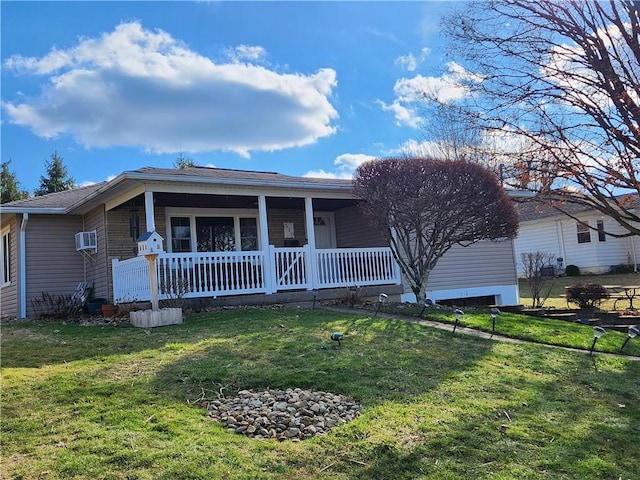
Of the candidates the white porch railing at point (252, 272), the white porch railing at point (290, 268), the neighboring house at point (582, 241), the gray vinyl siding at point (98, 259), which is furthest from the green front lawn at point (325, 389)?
the neighboring house at point (582, 241)

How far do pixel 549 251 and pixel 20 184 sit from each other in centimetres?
3108

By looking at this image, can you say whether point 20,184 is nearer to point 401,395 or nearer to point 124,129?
point 124,129

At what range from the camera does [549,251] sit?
28.5 metres

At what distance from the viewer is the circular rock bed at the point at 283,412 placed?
13.7 feet

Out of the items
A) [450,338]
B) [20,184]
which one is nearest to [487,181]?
[450,338]

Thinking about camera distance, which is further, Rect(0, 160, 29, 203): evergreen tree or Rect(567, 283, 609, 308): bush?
Rect(0, 160, 29, 203): evergreen tree

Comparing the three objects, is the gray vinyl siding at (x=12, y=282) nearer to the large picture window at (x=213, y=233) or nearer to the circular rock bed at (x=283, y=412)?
the large picture window at (x=213, y=233)

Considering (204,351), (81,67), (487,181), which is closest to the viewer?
(204,351)

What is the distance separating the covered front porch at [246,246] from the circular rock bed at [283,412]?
5696 mm

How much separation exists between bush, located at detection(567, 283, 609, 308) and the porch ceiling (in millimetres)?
6134

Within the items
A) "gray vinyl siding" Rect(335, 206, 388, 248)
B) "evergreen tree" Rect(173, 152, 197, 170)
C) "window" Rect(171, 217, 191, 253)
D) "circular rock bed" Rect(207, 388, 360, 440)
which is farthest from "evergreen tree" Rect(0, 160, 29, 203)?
"circular rock bed" Rect(207, 388, 360, 440)

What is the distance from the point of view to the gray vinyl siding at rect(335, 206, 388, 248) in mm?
15035

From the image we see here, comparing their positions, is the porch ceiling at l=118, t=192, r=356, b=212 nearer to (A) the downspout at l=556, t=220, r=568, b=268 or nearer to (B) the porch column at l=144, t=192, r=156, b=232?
(B) the porch column at l=144, t=192, r=156, b=232

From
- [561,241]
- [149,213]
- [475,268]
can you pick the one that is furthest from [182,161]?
[149,213]
